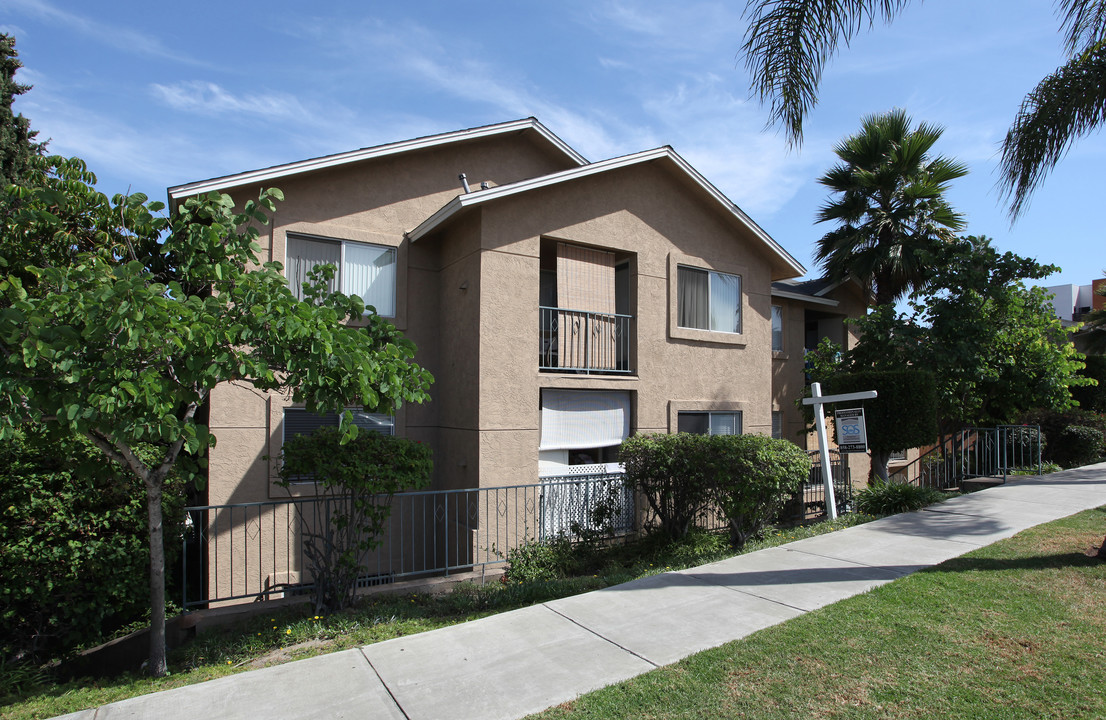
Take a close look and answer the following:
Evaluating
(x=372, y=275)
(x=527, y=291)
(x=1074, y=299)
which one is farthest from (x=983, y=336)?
(x=1074, y=299)

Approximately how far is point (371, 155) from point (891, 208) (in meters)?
13.7

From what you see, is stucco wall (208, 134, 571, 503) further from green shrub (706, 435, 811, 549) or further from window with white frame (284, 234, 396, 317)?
green shrub (706, 435, 811, 549)

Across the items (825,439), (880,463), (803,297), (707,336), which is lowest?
(880,463)

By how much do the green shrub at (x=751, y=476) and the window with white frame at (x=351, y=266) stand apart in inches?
231

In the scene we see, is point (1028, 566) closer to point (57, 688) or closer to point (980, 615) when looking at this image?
point (980, 615)

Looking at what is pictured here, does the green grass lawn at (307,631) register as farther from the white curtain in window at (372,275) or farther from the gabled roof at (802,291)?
the gabled roof at (802,291)

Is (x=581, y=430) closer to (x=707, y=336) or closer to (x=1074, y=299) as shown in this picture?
(x=707, y=336)

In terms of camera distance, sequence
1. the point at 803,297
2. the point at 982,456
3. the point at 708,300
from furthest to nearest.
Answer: the point at 803,297 → the point at 982,456 → the point at 708,300

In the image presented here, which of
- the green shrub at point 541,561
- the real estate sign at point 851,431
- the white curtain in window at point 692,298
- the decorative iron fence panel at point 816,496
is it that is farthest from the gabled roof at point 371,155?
the decorative iron fence panel at point 816,496

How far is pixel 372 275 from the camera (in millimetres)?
10828

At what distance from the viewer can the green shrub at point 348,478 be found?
700 centimetres

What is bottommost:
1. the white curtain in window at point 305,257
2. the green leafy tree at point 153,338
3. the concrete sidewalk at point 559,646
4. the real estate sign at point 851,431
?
the concrete sidewalk at point 559,646

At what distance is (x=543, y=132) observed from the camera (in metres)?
12.4

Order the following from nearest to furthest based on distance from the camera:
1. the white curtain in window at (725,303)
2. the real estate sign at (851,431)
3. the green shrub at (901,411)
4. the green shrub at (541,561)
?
the green shrub at (541,561) → the real estate sign at (851,431) → the green shrub at (901,411) → the white curtain in window at (725,303)
